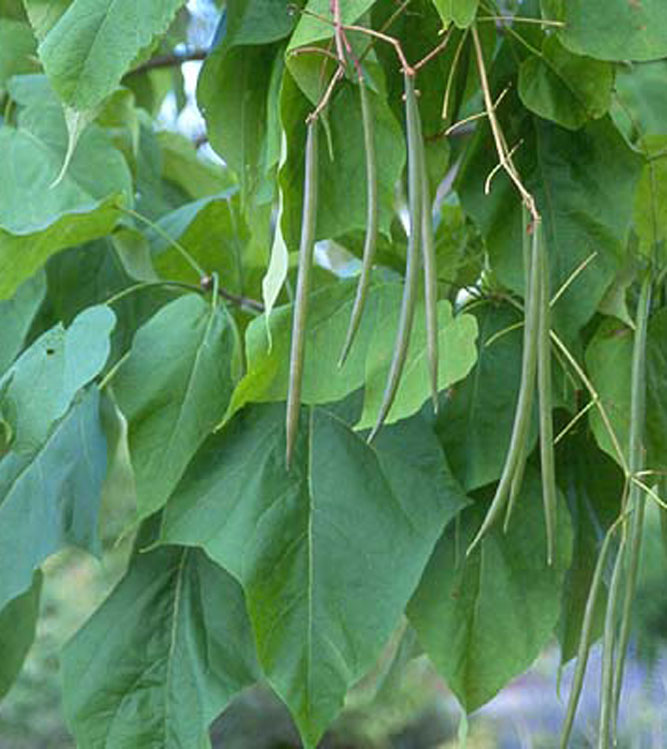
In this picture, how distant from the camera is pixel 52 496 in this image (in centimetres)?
68

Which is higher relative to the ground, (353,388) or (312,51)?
(312,51)

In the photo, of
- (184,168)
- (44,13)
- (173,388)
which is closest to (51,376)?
(173,388)

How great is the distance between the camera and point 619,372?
1.94 ft

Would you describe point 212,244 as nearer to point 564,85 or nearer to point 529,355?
point 564,85

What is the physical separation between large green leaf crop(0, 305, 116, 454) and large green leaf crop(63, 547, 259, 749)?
11 centimetres

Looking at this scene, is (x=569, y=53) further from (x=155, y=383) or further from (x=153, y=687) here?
(x=153, y=687)

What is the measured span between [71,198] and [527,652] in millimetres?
330

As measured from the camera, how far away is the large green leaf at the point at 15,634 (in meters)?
0.76

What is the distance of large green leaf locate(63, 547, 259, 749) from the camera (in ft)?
2.13

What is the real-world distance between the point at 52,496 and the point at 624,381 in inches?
11.0

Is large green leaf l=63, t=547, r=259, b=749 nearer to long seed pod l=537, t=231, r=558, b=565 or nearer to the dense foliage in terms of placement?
the dense foliage

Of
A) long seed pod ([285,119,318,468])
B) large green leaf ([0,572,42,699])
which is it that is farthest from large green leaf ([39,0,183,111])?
large green leaf ([0,572,42,699])

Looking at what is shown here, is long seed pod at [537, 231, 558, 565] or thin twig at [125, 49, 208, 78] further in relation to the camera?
thin twig at [125, 49, 208, 78]

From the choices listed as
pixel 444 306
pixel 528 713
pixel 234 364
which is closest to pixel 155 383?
pixel 234 364
